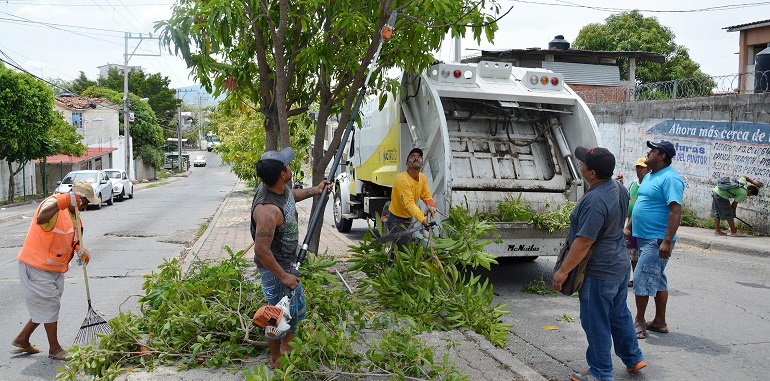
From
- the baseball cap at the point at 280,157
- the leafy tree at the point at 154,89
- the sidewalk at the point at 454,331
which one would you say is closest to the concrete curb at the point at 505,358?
the sidewalk at the point at 454,331

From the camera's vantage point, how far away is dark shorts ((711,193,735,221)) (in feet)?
40.4

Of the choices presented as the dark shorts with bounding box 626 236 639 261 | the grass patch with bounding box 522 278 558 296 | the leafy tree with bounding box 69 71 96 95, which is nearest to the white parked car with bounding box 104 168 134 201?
the grass patch with bounding box 522 278 558 296

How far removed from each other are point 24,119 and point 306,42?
19.9 m

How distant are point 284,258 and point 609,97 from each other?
1622 cm

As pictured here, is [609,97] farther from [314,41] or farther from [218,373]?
[218,373]

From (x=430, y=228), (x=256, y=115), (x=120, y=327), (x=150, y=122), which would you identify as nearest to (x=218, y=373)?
(x=120, y=327)

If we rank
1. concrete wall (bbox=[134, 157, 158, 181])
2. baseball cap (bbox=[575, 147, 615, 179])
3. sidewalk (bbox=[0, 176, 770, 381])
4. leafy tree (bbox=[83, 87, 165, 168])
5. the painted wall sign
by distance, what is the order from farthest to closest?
leafy tree (bbox=[83, 87, 165, 168]) < concrete wall (bbox=[134, 157, 158, 181]) < the painted wall sign < sidewalk (bbox=[0, 176, 770, 381]) < baseball cap (bbox=[575, 147, 615, 179])

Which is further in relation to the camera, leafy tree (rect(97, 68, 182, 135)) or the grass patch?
leafy tree (rect(97, 68, 182, 135))

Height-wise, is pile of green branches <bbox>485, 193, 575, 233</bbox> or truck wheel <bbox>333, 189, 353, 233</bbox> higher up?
pile of green branches <bbox>485, 193, 575, 233</bbox>

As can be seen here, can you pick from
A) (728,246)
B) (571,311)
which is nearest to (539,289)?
(571,311)

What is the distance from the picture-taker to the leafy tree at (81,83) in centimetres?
6991

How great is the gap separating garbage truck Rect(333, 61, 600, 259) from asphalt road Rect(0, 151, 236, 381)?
3466 millimetres

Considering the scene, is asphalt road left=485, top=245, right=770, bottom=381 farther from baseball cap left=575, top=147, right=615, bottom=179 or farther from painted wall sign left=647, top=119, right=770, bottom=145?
painted wall sign left=647, top=119, right=770, bottom=145

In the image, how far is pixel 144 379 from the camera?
444cm
